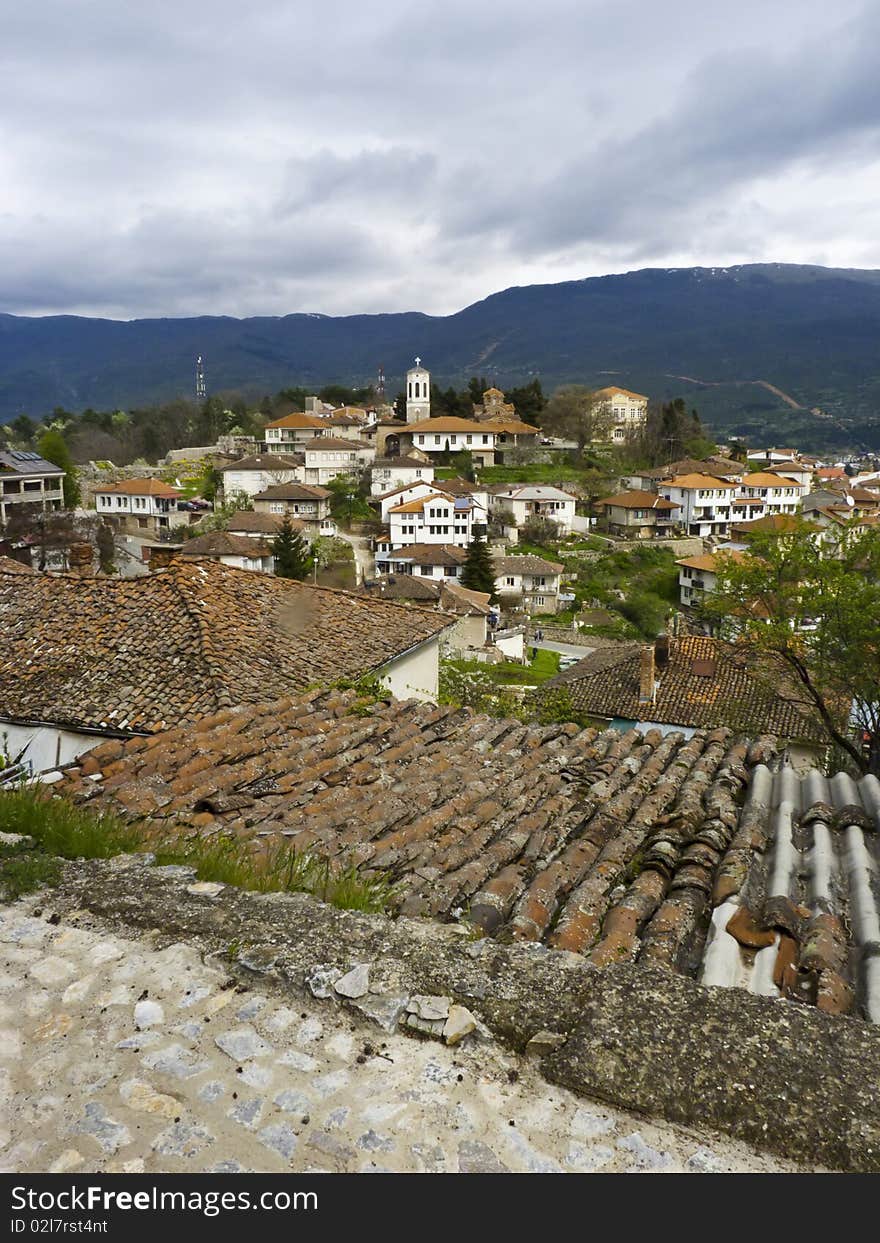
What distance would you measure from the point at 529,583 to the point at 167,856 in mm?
58687

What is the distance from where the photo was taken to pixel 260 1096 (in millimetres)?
2654

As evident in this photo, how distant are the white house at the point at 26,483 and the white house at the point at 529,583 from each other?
32306 mm

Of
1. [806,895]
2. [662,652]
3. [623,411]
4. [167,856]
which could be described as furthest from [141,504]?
[806,895]

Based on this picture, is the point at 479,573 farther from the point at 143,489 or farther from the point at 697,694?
the point at 697,694

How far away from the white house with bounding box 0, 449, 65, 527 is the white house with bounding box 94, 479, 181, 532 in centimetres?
1155

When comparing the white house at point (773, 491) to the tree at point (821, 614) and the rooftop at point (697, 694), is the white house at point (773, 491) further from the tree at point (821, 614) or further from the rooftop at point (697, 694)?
the tree at point (821, 614)

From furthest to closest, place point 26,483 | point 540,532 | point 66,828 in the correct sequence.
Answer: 1. point 540,532
2. point 26,483
3. point 66,828

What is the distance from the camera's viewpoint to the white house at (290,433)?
299ft

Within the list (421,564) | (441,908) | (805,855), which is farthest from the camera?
(421,564)

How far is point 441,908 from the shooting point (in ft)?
13.4

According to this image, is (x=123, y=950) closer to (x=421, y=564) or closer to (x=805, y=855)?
(x=805, y=855)

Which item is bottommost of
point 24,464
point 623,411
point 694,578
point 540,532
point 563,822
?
point 694,578
